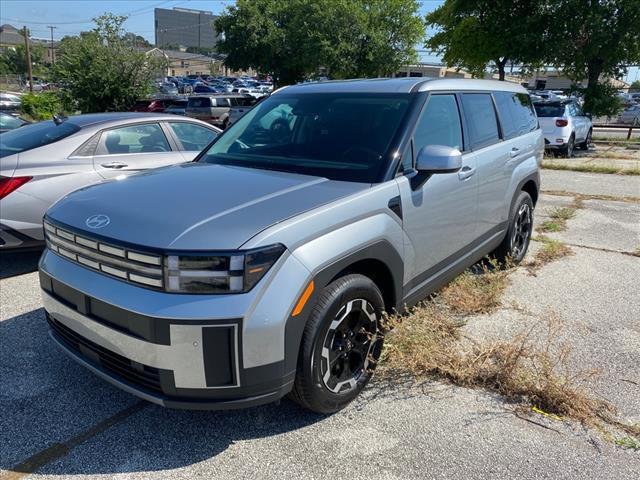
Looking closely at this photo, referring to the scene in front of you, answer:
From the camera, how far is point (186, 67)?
11912 centimetres

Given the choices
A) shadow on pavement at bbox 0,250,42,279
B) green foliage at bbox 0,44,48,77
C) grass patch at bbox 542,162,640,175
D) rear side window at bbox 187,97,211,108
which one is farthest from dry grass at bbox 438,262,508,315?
green foliage at bbox 0,44,48,77

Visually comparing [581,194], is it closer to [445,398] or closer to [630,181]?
[630,181]

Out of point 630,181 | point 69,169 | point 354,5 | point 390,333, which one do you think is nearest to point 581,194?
point 630,181

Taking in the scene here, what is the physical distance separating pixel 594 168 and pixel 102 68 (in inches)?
608

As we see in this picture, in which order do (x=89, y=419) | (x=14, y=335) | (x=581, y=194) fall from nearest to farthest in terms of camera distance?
1. (x=89, y=419)
2. (x=14, y=335)
3. (x=581, y=194)

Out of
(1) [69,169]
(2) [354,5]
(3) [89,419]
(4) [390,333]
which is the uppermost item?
(2) [354,5]

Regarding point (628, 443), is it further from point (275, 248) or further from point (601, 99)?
point (601, 99)

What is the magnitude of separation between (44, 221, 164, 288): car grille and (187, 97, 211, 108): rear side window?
1949cm

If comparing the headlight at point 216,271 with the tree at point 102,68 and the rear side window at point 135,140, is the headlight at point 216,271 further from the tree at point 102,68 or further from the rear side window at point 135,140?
the tree at point 102,68

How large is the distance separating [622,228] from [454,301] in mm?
4380

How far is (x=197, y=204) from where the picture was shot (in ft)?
9.05

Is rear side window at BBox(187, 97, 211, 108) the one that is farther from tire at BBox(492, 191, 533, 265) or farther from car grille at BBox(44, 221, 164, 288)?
car grille at BBox(44, 221, 164, 288)

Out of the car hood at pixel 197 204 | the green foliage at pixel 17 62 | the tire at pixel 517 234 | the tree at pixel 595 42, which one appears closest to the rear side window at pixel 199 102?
the tree at pixel 595 42

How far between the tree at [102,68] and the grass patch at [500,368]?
17232 mm
